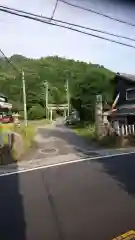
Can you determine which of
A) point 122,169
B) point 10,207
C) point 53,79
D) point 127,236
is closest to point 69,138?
point 53,79

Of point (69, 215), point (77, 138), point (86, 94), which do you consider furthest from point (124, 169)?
point (69, 215)

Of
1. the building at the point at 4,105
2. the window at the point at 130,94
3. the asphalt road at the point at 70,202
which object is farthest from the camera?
the window at the point at 130,94

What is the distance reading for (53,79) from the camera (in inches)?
76.8

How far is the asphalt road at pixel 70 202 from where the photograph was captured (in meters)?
1.44

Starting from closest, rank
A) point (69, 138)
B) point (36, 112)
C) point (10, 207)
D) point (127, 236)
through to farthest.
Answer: point (127, 236) < point (10, 207) < point (36, 112) < point (69, 138)

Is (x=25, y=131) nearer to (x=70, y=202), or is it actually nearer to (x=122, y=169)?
(x=70, y=202)

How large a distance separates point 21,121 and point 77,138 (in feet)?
1.80

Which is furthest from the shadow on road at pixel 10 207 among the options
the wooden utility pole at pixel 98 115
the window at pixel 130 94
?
the window at pixel 130 94

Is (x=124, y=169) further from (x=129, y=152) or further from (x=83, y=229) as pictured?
(x=83, y=229)

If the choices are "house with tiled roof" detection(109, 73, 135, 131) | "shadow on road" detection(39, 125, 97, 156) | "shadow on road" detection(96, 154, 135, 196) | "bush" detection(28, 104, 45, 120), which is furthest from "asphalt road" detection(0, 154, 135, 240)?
"bush" detection(28, 104, 45, 120)

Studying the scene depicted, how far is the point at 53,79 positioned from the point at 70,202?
85 cm

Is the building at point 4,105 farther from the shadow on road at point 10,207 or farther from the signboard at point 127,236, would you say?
the signboard at point 127,236

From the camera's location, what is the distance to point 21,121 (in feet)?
6.16

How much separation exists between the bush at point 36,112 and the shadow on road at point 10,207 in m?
0.31
